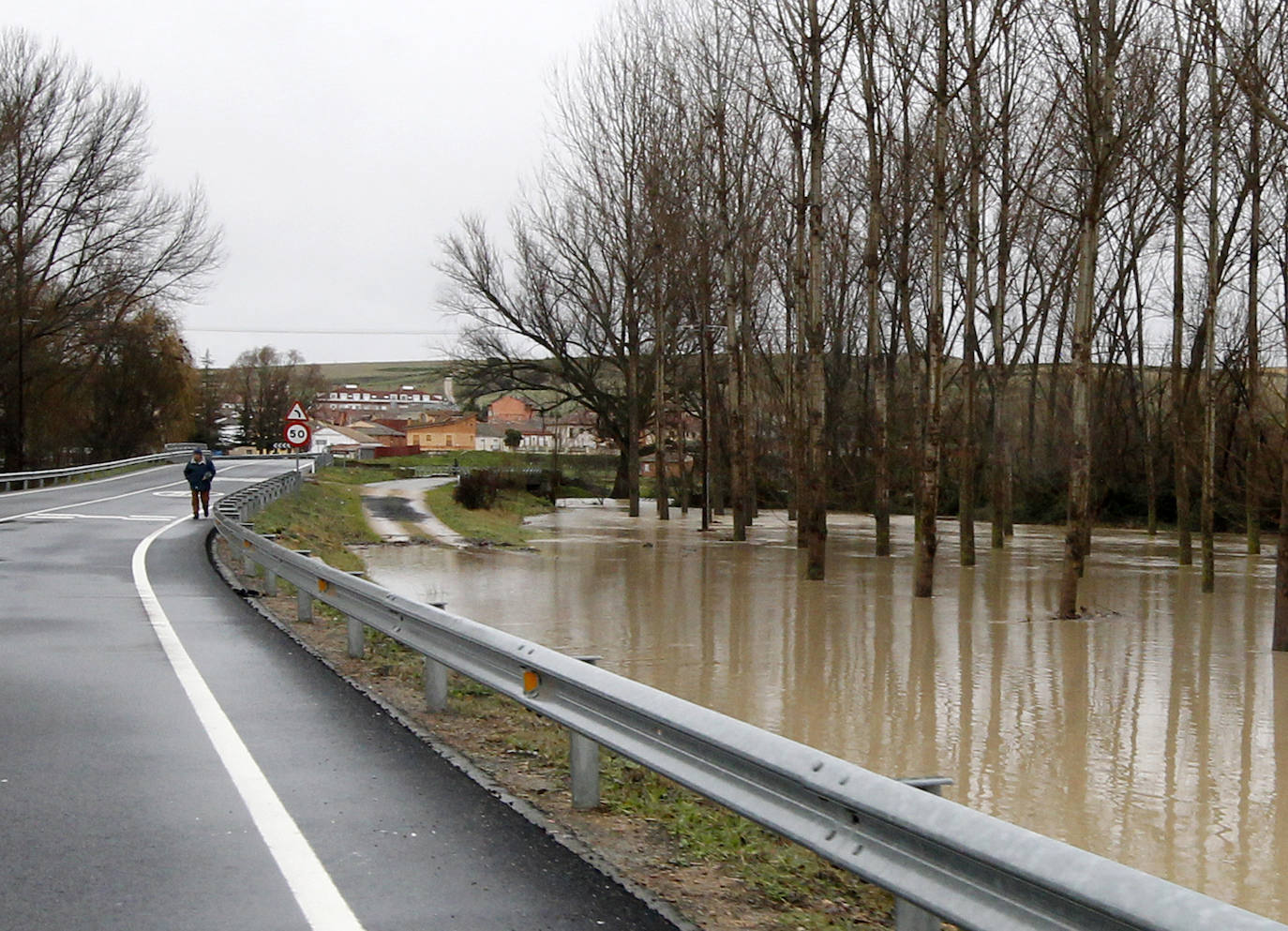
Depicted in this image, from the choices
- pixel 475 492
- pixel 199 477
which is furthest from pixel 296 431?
pixel 475 492

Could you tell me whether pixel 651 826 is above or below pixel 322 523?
above

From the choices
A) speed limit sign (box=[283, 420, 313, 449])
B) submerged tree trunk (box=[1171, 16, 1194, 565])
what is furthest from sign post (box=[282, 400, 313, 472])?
submerged tree trunk (box=[1171, 16, 1194, 565])

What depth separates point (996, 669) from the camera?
616 inches

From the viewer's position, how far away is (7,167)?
53531 millimetres

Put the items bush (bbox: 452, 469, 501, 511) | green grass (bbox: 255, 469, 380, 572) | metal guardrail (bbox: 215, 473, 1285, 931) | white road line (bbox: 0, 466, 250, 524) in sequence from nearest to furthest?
metal guardrail (bbox: 215, 473, 1285, 931) → green grass (bbox: 255, 469, 380, 572) → white road line (bbox: 0, 466, 250, 524) → bush (bbox: 452, 469, 501, 511)

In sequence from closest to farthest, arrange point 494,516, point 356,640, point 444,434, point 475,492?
1. point 356,640
2. point 494,516
3. point 475,492
4. point 444,434

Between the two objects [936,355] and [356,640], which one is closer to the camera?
[356,640]

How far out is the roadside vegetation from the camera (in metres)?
5.24

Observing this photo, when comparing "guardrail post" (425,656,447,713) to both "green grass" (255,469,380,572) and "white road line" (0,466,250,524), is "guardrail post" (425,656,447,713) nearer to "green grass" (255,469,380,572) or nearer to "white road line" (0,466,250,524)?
"green grass" (255,469,380,572)

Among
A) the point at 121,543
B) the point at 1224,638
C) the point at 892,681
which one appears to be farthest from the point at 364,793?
the point at 121,543

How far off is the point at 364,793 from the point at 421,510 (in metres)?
43.2

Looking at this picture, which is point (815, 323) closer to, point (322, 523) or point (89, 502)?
point (322, 523)

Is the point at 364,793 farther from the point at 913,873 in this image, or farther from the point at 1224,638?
the point at 1224,638

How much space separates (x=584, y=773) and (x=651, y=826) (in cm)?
44
